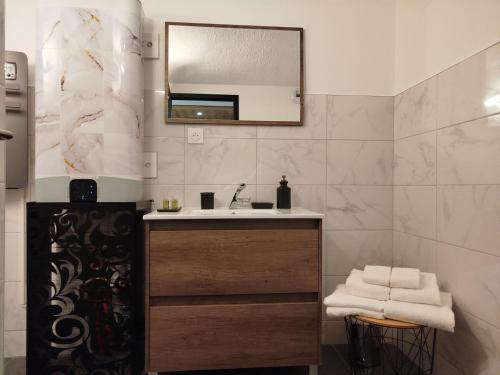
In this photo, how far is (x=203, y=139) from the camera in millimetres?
1802

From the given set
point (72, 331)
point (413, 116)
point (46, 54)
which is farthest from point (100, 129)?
point (413, 116)

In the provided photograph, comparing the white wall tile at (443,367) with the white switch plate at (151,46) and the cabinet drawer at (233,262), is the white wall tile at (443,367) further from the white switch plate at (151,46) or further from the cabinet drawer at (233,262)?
the white switch plate at (151,46)

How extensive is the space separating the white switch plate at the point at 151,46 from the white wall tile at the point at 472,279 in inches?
69.8

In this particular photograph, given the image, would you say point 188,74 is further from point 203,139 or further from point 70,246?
point 70,246

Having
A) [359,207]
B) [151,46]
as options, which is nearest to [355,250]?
[359,207]

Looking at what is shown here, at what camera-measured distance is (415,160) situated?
5.48ft

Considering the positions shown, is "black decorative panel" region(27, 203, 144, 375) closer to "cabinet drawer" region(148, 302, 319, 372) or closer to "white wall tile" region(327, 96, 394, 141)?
"cabinet drawer" region(148, 302, 319, 372)

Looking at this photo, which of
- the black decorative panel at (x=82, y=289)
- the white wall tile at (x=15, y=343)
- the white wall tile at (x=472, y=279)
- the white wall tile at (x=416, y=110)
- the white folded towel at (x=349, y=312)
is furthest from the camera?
the white wall tile at (x=15, y=343)

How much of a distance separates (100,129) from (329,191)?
50.4 inches

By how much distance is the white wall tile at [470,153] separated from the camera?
1176 millimetres

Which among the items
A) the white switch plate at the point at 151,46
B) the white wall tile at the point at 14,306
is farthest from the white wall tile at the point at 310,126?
the white wall tile at the point at 14,306

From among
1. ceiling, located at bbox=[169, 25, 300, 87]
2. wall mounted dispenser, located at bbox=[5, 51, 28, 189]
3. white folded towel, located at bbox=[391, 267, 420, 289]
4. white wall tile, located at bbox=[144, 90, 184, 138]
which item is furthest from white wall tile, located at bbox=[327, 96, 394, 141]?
wall mounted dispenser, located at bbox=[5, 51, 28, 189]

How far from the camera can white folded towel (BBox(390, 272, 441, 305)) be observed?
4.11 feet

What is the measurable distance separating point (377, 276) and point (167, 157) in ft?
4.06
